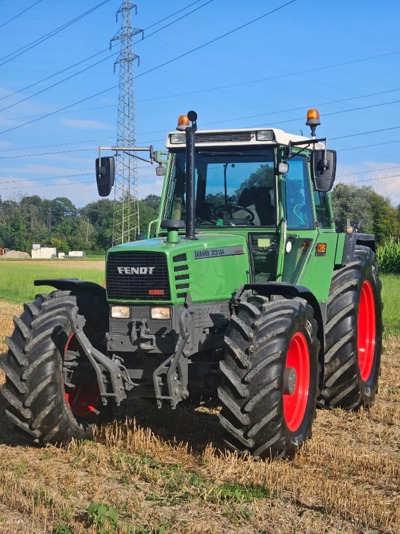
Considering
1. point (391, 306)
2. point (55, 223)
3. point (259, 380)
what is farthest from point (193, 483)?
point (55, 223)

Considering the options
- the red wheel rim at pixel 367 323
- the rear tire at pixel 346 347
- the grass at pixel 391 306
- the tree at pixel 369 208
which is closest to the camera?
the rear tire at pixel 346 347

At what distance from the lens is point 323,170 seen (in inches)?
273

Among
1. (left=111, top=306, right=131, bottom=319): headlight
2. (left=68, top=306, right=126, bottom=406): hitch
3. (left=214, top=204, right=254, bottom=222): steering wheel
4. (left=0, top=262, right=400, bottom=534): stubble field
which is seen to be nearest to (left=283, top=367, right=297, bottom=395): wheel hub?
(left=0, top=262, right=400, bottom=534): stubble field

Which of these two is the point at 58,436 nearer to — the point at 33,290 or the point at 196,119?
the point at 196,119

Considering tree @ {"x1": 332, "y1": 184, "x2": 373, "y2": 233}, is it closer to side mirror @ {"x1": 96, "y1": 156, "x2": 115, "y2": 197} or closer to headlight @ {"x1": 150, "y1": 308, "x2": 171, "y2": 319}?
side mirror @ {"x1": 96, "y1": 156, "x2": 115, "y2": 197}

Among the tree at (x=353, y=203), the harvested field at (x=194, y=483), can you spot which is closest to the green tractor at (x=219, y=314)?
the harvested field at (x=194, y=483)

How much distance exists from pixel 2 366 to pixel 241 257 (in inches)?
89.4

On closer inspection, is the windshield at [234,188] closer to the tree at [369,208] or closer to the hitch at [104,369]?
the hitch at [104,369]

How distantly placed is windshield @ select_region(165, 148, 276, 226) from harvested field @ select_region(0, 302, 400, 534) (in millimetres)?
1931

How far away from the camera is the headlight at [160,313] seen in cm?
640

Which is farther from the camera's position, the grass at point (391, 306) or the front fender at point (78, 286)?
the grass at point (391, 306)

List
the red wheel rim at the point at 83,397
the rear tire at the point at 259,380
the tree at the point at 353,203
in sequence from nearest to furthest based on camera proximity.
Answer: the rear tire at the point at 259,380 → the red wheel rim at the point at 83,397 → the tree at the point at 353,203

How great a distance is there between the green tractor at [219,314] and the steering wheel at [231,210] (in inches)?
0.5

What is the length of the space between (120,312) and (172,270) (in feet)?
1.94
